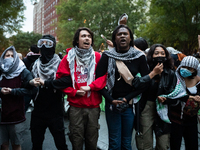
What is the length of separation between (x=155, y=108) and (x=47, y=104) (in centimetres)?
167

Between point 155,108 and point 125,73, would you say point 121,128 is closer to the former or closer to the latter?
point 155,108

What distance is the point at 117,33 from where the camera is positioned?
93.2 inches

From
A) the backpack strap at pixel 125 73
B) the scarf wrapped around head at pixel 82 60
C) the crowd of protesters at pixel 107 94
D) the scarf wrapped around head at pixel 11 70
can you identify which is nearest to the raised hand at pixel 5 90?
the crowd of protesters at pixel 107 94

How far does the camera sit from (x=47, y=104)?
8.48ft

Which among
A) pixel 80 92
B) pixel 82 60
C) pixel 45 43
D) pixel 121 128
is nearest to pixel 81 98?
pixel 80 92

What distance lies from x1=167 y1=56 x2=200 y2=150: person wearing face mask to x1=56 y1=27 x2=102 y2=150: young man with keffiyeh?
4.01 feet

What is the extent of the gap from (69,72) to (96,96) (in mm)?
542

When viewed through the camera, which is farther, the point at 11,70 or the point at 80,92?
the point at 11,70

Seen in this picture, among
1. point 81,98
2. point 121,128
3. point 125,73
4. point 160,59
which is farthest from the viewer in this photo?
point 160,59

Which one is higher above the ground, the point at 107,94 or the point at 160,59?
the point at 160,59

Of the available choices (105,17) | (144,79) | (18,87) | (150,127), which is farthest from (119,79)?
(105,17)

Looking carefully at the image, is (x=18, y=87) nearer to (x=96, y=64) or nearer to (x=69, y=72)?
(x=69, y=72)

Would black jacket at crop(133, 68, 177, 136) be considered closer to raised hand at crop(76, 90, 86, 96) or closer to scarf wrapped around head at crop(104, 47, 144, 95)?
scarf wrapped around head at crop(104, 47, 144, 95)

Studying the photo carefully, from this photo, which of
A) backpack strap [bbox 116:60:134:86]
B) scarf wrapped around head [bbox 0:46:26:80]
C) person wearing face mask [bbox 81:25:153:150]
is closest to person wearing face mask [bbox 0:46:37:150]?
scarf wrapped around head [bbox 0:46:26:80]
